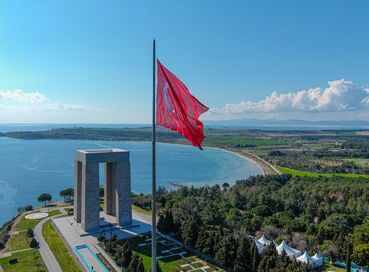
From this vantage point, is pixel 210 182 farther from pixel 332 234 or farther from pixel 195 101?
pixel 195 101

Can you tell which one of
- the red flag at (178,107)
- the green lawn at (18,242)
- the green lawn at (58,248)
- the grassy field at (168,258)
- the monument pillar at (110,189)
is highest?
the red flag at (178,107)

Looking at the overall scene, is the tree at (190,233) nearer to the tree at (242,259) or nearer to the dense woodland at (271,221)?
the dense woodland at (271,221)

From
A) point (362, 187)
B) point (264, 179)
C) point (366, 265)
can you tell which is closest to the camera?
point (366, 265)

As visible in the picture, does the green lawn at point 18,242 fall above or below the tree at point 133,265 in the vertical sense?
below

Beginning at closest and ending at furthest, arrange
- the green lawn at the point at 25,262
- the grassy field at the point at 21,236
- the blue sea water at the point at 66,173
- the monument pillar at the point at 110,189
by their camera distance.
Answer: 1. the green lawn at the point at 25,262
2. the grassy field at the point at 21,236
3. the monument pillar at the point at 110,189
4. the blue sea water at the point at 66,173

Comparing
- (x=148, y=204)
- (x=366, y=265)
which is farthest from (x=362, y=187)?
(x=148, y=204)

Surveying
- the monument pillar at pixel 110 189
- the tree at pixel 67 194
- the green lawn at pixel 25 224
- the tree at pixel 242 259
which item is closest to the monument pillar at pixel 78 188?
the monument pillar at pixel 110 189
